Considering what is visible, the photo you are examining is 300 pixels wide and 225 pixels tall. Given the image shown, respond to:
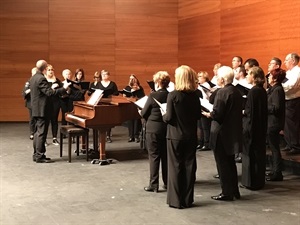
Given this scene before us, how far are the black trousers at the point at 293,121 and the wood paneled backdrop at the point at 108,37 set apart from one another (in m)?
3.61

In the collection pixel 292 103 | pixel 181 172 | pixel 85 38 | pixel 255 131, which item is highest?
pixel 85 38

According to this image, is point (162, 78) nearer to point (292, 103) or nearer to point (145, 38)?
point (292, 103)

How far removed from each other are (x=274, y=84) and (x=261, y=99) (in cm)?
63

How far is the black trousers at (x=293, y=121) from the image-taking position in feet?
23.8

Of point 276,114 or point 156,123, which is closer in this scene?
point 156,123

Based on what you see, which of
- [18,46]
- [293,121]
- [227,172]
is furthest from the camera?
[18,46]

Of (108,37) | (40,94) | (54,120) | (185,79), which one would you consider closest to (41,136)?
(40,94)

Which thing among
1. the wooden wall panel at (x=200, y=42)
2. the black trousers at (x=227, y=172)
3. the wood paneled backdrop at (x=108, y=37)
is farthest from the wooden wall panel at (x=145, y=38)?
the black trousers at (x=227, y=172)

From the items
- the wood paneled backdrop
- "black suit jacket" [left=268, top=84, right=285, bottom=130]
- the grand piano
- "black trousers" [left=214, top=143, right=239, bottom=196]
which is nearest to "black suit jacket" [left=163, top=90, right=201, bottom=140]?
"black trousers" [left=214, top=143, right=239, bottom=196]

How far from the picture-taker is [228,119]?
5.08 metres

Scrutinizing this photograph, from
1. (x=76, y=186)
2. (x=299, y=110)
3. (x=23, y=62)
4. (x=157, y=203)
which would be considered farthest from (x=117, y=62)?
(x=157, y=203)

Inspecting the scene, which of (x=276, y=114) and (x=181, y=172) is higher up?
(x=276, y=114)

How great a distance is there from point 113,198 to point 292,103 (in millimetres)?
3417

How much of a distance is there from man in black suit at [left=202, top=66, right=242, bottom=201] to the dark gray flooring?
22 centimetres
